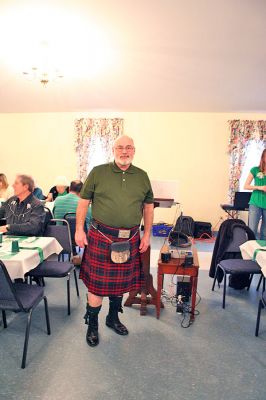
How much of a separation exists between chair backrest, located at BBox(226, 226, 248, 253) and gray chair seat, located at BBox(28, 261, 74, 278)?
152 cm

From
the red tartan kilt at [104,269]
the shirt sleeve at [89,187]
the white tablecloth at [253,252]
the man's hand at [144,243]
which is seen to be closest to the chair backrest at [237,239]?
the white tablecloth at [253,252]

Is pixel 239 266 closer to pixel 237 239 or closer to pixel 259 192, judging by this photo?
pixel 237 239

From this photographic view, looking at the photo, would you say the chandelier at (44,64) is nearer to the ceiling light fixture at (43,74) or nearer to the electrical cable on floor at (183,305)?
the ceiling light fixture at (43,74)

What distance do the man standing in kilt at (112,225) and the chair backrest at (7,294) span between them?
18.8 inches

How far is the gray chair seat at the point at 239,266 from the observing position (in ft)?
8.27

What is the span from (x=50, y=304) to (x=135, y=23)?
112 inches

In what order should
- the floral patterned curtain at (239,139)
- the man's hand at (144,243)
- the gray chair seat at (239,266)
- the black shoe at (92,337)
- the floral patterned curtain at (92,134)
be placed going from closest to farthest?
the black shoe at (92,337)
the man's hand at (144,243)
the gray chair seat at (239,266)
the floral patterned curtain at (239,139)
the floral patterned curtain at (92,134)

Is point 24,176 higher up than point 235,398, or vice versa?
point 24,176

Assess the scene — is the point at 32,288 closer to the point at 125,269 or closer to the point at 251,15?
the point at 125,269

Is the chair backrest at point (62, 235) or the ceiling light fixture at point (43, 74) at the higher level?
the ceiling light fixture at point (43, 74)

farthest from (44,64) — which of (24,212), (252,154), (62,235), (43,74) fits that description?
(252,154)

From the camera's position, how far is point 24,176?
2689 mm

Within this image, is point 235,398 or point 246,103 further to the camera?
point 246,103

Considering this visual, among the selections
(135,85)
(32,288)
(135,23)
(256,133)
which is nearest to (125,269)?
(32,288)
